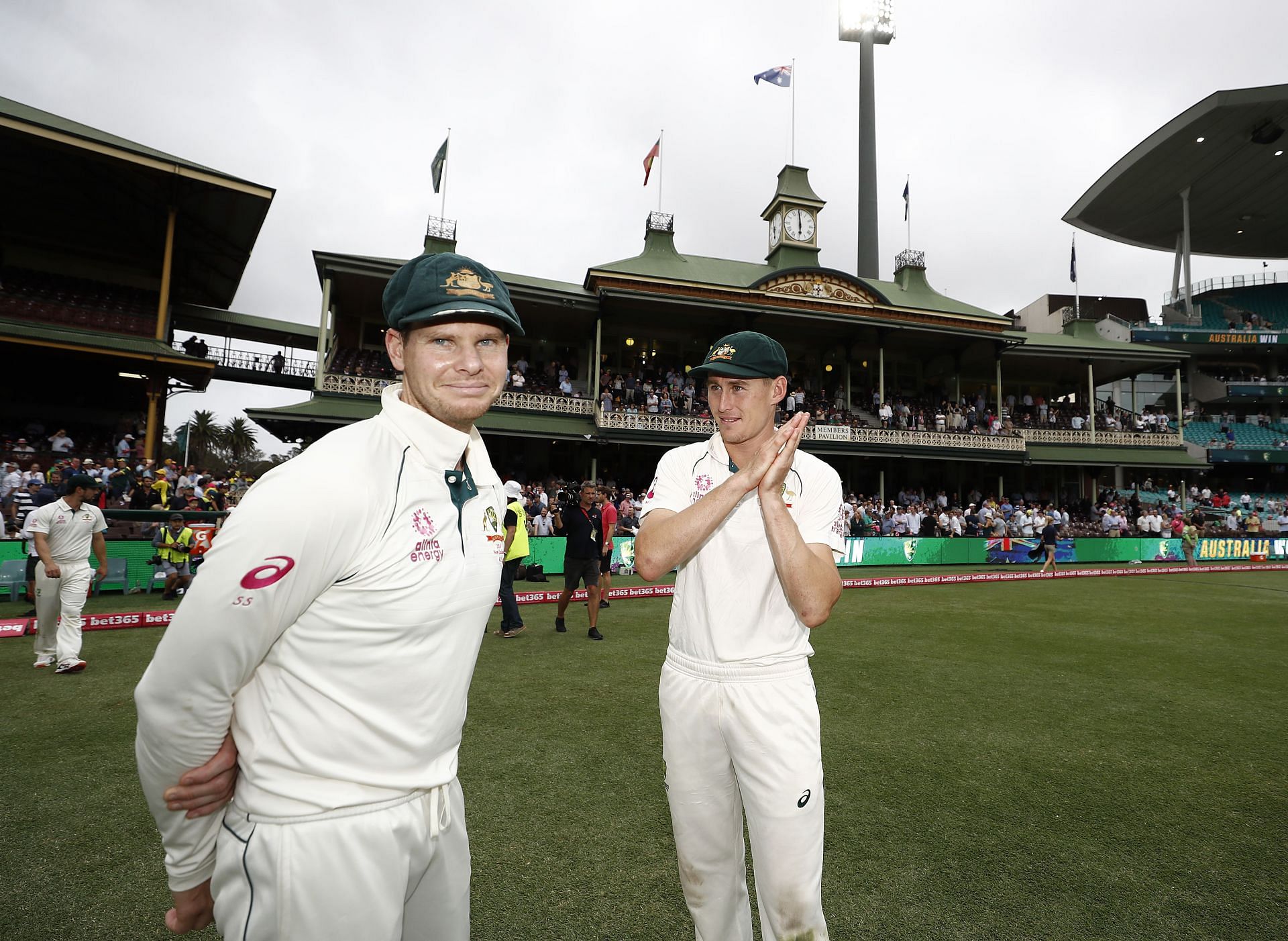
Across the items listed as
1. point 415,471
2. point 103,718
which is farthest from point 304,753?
point 103,718

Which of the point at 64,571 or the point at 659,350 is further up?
the point at 659,350

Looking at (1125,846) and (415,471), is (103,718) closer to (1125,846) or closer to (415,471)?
(415,471)

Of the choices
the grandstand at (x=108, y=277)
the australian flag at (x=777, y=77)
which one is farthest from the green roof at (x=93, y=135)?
the australian flag at (x=777, y=77)

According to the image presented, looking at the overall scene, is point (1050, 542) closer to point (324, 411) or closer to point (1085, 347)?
point (1085, 347)

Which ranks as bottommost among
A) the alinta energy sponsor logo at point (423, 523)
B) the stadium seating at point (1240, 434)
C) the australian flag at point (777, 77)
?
the alinta energy sponsor logo at point (423, 523)

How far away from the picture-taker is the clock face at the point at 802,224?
30750 mm

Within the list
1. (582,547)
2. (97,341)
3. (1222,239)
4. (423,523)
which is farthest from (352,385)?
(1222,239)

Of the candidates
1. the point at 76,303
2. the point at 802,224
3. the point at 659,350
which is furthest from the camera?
the point at 802,224

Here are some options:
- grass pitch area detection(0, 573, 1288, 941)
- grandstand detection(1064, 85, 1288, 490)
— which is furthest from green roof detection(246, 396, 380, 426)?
grandstand detection(1064, 85, 1288, 490)

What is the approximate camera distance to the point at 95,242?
25.7 metres

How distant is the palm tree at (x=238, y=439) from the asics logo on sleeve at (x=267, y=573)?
7418 cm

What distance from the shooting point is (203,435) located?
60.7m

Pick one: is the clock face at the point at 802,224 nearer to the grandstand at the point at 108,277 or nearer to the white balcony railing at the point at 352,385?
the white balcony railing at the point at 352,385

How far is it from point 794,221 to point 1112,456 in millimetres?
18720
